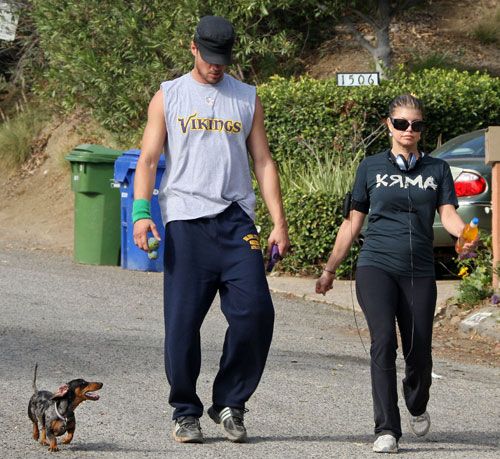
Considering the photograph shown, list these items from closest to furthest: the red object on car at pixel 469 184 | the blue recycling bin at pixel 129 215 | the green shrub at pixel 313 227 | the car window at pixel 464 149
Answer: the red object on car at pixel 469 184 < the car window at pixel 464 149 < the green shrub at pixel 313 227 < the blue recycling bin at pixel 129 215

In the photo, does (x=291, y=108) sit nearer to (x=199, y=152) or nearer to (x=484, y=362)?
(x=484, y=362)

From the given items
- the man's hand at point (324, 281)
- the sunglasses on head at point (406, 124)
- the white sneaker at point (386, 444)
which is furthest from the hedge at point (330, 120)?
the white sneaker at point (386, 444)

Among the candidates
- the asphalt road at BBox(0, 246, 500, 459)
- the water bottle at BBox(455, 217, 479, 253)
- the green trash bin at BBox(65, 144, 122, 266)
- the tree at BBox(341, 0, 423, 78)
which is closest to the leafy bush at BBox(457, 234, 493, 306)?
the asphalt road at BBox(0, 246, 500, 459)

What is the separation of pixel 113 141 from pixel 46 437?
16.0 meters

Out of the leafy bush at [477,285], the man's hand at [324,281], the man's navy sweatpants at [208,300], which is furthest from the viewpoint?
the leafy bush at [477,285]

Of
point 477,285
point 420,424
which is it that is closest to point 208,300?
point 420,424

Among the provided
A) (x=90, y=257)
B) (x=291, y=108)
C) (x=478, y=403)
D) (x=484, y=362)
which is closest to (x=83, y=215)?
(x=90, y=257)

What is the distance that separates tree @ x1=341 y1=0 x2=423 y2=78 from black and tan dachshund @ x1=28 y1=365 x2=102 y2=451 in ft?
45.3

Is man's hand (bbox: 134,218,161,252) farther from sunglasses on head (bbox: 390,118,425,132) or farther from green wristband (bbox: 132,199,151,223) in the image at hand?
sunglasses on head (bbox: 390,118,425,132)

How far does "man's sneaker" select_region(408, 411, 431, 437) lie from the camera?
646 cm

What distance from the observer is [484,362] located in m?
9.42

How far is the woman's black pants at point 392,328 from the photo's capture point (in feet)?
20.2

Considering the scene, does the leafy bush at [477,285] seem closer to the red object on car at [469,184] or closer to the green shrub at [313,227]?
the red object on car at [469,184]

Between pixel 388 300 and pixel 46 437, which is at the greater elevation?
pixel 388 300
